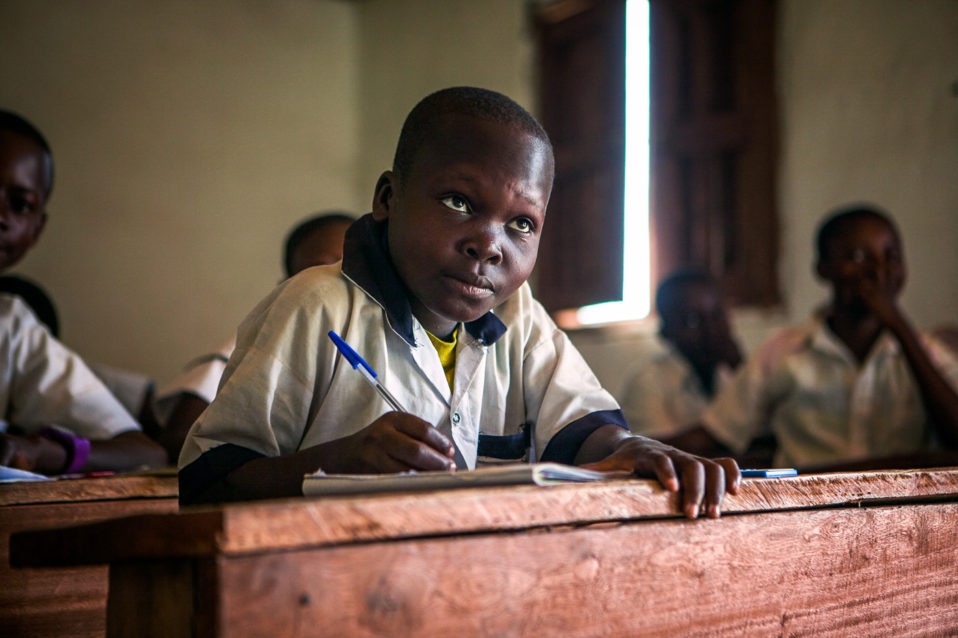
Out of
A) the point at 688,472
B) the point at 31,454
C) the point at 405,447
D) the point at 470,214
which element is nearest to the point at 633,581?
the point at 688,472

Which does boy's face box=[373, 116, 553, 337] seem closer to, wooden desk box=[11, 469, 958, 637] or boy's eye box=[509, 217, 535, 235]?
boy's eye box=[509, 217, 535, 235]

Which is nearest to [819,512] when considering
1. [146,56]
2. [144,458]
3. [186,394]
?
[144,458]

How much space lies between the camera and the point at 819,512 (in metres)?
1.08

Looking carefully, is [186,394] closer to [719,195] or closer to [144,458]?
[144,458]

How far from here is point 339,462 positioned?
1.04 meters

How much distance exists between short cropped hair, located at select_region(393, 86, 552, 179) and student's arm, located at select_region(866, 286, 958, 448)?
1.94 metres

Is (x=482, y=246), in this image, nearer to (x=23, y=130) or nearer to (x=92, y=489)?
(x=92, y=489)

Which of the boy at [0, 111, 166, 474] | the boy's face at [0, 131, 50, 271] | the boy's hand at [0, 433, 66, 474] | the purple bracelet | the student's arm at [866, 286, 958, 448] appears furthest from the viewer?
the student's arm at [866, 286, 958, 448]

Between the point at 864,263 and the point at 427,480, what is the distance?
248cm

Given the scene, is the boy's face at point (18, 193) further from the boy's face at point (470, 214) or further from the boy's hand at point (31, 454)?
the boy's face at point (470, 214)

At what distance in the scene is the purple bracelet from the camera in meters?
1.92

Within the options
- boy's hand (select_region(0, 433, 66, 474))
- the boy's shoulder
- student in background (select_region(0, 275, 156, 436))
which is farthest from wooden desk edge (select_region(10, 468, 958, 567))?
student in background (select_region(0, 275, 156, 436))

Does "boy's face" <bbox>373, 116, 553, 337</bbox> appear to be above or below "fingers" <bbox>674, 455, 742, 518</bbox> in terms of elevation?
above

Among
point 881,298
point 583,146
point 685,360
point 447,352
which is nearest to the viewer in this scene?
point 447,352
